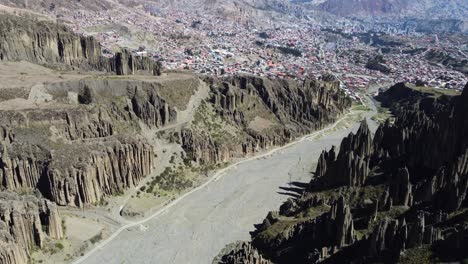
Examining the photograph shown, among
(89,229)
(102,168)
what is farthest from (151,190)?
(89,229)

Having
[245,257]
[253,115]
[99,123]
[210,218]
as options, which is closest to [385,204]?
[245,257]

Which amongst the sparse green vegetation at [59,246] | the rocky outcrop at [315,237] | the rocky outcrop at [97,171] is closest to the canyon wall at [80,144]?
the rocky outcrop at [97,171]

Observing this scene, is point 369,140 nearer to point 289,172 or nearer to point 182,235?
point 289,172

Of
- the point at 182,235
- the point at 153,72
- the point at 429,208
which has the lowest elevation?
the point at 182,235

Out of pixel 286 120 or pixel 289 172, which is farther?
pixel 286 120

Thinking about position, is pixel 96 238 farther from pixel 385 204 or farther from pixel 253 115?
pixel 253 115

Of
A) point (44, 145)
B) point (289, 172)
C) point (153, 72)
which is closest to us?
point (44, 145)

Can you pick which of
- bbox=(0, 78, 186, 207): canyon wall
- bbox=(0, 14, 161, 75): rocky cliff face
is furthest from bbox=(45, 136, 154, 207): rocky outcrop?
bbox=(0, 14, 161, 75): rocky cliff face

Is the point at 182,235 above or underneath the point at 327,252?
underneath
